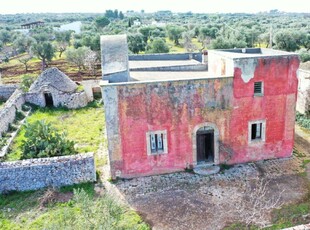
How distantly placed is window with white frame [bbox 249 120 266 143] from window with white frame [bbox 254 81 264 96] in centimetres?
142

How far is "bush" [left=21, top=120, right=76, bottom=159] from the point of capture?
638 inches

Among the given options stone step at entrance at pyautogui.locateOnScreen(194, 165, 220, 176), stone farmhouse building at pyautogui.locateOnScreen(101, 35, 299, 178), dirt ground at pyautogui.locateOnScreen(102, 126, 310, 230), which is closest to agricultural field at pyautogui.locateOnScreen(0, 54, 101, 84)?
stone farmhouse building at pyautogui.locateOnScreen(101, 35, 299, 178)

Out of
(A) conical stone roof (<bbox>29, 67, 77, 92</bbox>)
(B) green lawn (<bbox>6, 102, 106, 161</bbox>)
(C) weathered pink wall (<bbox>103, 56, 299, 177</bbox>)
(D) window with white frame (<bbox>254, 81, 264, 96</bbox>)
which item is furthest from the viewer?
(A) conical stone roof (<bbox>29, 67, 77, 92</bbox>)

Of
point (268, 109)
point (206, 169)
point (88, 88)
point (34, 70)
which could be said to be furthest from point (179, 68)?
point (34, 70)

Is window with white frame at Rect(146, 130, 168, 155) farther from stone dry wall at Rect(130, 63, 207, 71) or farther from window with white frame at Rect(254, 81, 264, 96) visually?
stone dry wall at Rect(130, 63, 207, 71)

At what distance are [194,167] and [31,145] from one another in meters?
8.51

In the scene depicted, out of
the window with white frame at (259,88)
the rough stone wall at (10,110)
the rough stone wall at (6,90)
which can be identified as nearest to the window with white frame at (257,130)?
the window with white frame at (259,88)

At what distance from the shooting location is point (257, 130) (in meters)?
16.3

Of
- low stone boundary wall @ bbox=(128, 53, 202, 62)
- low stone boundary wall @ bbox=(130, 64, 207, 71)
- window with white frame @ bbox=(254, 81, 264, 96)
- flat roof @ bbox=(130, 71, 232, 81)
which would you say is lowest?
window with white frame @ bbox=(254, 81, 264, 96)

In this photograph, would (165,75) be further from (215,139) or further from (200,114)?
(215,139)

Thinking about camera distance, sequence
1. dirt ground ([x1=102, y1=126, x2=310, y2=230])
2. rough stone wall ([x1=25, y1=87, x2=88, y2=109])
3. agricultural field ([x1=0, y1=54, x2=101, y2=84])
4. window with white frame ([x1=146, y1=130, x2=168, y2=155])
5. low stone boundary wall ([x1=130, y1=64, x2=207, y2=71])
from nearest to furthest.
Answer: dirt ground ([x1=102, y1=126, x2=310, y2=230]) < window with white frame ([x1=146, y1=130, x2=168, y2=155]) < low stone boundary wall ([x1=130, y1=64, x2=207, y2=71]) < rough stone wall ([x1=25, y1=87, x2=88, y2=109]) < agricultural field ([x1=0, y1=54, x2=101, y2=84])

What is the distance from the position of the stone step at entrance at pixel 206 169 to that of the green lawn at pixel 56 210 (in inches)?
170

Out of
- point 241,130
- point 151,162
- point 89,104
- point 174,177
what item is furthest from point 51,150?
point 89,104

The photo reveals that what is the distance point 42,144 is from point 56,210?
4552 millimetres
